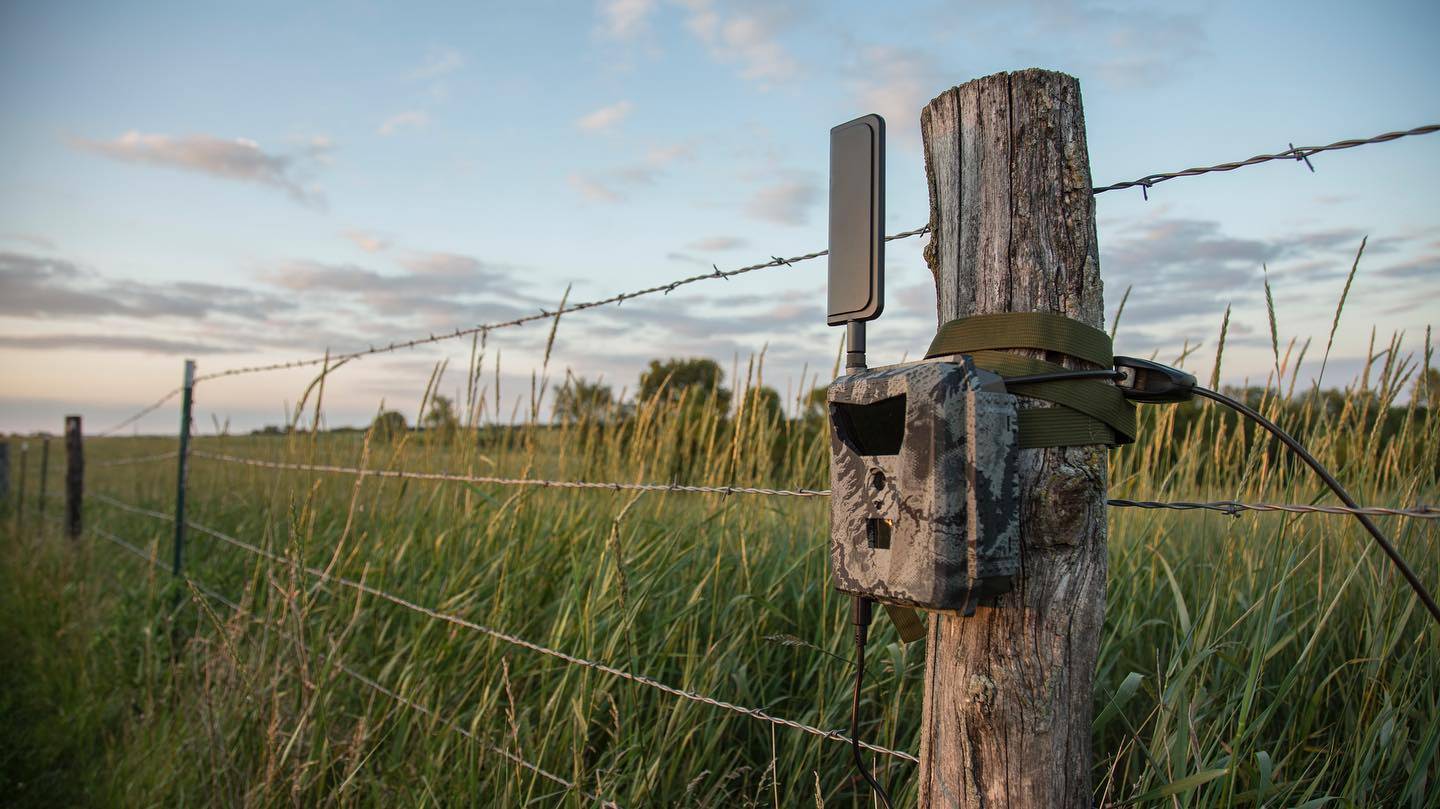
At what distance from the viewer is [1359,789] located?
1665 millimetres

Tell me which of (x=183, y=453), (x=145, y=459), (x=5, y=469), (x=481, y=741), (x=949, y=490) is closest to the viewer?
(x=949, y=490)

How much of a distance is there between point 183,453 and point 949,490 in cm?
490

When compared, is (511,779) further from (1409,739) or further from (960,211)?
(1409,739)

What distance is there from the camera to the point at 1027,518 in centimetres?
121

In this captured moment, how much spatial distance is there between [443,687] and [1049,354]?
2.14m

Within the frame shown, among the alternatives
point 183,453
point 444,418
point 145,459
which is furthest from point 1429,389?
point 145,459

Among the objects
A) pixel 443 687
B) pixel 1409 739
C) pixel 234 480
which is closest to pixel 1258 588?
pixel 1409 739

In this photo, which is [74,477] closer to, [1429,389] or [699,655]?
[699,655]

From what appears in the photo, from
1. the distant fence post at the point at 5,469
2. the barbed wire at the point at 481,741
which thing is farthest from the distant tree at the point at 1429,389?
the distant fence post at the point at 5,469

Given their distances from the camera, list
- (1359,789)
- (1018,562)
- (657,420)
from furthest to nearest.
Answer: (657,420) → (1359,789) → (1018,562)

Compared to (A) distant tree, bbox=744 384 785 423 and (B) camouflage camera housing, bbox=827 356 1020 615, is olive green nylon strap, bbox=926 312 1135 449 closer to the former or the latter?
(B) camouflage camera housing, bbox=827 356 1020 615

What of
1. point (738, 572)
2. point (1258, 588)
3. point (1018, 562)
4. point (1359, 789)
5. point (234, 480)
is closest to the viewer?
point (1018, 562)

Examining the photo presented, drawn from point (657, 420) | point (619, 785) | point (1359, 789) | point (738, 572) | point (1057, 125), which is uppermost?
point (1057, 125)

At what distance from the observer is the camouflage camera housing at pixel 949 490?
114 cm
